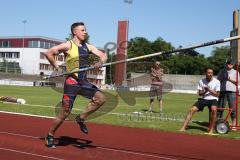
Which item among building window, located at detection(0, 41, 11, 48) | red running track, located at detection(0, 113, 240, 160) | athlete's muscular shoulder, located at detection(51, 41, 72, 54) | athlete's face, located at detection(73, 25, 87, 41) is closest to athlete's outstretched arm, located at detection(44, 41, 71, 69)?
athlete's muscular shoulder, located at detection(51, 41, 72, 54)

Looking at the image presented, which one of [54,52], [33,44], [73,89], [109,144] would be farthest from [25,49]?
[54,52]

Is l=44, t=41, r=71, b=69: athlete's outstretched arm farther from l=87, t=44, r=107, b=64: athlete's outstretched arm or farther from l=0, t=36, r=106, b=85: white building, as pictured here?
l=0, t=36, r=106, b=85: white building

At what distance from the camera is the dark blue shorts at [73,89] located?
8094mm

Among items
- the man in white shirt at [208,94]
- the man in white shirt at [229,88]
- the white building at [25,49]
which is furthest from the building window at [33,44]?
the man in white shirt at [208,94]

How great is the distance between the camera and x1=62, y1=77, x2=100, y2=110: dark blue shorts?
8094mm

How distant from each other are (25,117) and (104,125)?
2929 mm

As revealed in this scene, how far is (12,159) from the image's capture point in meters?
7.07

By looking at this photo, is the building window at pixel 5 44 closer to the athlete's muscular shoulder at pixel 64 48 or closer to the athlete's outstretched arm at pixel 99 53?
the athlete's outstretched arm at pixel 99 53

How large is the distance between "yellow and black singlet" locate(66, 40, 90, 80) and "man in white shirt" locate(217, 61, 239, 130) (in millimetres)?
5896

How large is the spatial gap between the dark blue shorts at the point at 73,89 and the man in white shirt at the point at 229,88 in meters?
5.80

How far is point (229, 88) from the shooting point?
42.2 feet

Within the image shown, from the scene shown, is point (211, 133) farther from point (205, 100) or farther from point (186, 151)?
point (186, 151)

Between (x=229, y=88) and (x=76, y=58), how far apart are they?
6.27m

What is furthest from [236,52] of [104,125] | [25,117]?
[25,117]
